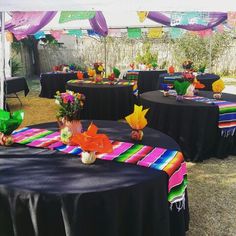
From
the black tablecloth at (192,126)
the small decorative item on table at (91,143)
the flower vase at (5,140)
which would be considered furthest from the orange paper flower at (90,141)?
the black tablecloth at (192,126)

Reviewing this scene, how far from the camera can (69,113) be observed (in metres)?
2.28

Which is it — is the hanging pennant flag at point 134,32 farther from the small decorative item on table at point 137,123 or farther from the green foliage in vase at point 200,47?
the small decorative item on table at point 137,123

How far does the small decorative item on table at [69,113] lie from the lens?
2.26 meters

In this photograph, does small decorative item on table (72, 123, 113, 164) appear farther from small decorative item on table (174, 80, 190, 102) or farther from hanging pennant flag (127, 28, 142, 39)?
hanging pennant flag (127, 28, 142, 39)

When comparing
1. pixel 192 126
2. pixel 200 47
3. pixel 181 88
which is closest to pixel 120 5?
pixel 181 88

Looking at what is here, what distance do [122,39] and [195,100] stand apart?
1085 centimetres

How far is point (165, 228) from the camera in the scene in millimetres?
1811

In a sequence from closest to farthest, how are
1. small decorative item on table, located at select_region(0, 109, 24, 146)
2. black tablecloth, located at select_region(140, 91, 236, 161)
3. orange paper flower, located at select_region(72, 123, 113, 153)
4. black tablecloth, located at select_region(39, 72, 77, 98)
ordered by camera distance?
orange paper flower, located at select_region(72, 123, 113, 153) < small decorative item on table, located at select_region(0, 109, 24, 146) < black tablecloth, located at select_region(140, 91, 236, 161) < black tablecloth, located at select_region(39, 72, 77, 98)

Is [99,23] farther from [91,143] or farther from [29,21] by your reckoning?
[91,143]

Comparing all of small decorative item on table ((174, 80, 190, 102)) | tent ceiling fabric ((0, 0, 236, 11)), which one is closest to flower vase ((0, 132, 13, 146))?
tent ceiling fabric ((0, 0, 236, 11))

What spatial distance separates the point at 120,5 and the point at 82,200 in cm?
190

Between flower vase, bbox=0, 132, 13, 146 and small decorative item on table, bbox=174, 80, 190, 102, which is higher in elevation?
small decorative item on table, bbox=174, 80, 190, 102

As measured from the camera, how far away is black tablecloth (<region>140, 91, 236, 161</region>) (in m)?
3.77

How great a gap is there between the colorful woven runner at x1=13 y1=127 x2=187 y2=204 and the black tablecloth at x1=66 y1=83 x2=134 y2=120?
3389 mm
